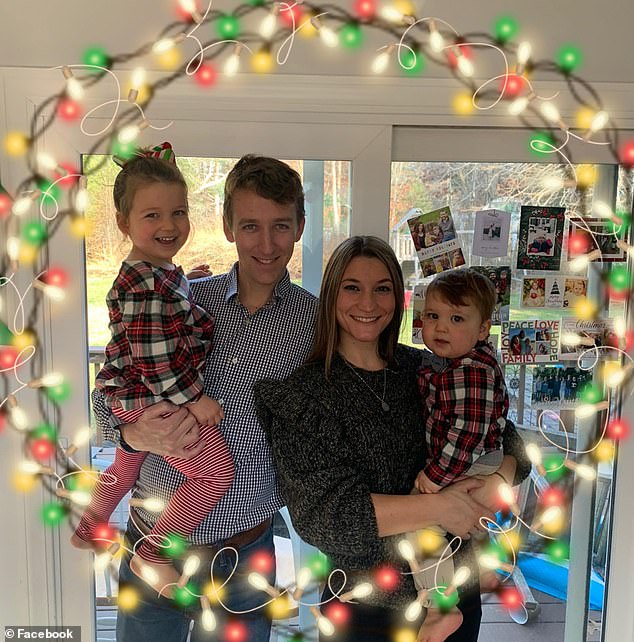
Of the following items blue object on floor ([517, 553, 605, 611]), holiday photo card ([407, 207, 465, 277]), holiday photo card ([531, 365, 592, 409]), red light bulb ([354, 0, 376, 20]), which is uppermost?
red light bulb ([354, 0, 376, 20])

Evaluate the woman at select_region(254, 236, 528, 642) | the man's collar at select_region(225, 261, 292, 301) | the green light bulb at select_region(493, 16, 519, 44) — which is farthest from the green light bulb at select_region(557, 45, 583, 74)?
the man's collar at select_region(225, 261, 292, 301)

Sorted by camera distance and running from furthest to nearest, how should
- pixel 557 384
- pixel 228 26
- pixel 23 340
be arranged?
pixel 557 384
pixel 23 340
pixel 228 26

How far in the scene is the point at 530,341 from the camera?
1818 mm

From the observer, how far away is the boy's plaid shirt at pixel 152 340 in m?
1.26

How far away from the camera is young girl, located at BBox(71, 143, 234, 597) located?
1254 mm

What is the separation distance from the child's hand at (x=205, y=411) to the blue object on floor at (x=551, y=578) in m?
1.21

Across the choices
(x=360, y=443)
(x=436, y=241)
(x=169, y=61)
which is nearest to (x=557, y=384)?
(x=436, y=241)

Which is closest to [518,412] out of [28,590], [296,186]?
[296,186]

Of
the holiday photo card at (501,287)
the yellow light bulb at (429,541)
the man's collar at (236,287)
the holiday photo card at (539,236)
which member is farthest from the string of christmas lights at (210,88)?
→ the man's collar at (236,287)

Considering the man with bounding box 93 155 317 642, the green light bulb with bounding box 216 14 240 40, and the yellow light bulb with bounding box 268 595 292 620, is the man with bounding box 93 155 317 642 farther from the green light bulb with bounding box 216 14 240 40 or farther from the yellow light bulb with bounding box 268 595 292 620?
the green light bulb with bounding box 216 14 240 40

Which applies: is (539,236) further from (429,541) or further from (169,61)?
(169,61)

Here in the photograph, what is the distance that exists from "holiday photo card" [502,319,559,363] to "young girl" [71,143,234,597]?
89cm

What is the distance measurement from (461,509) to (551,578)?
0.94m

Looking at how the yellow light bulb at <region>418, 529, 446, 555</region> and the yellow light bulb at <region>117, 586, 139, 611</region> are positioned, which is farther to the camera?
the yellow light bulb at <region>117, 586, 139, 611</region>
